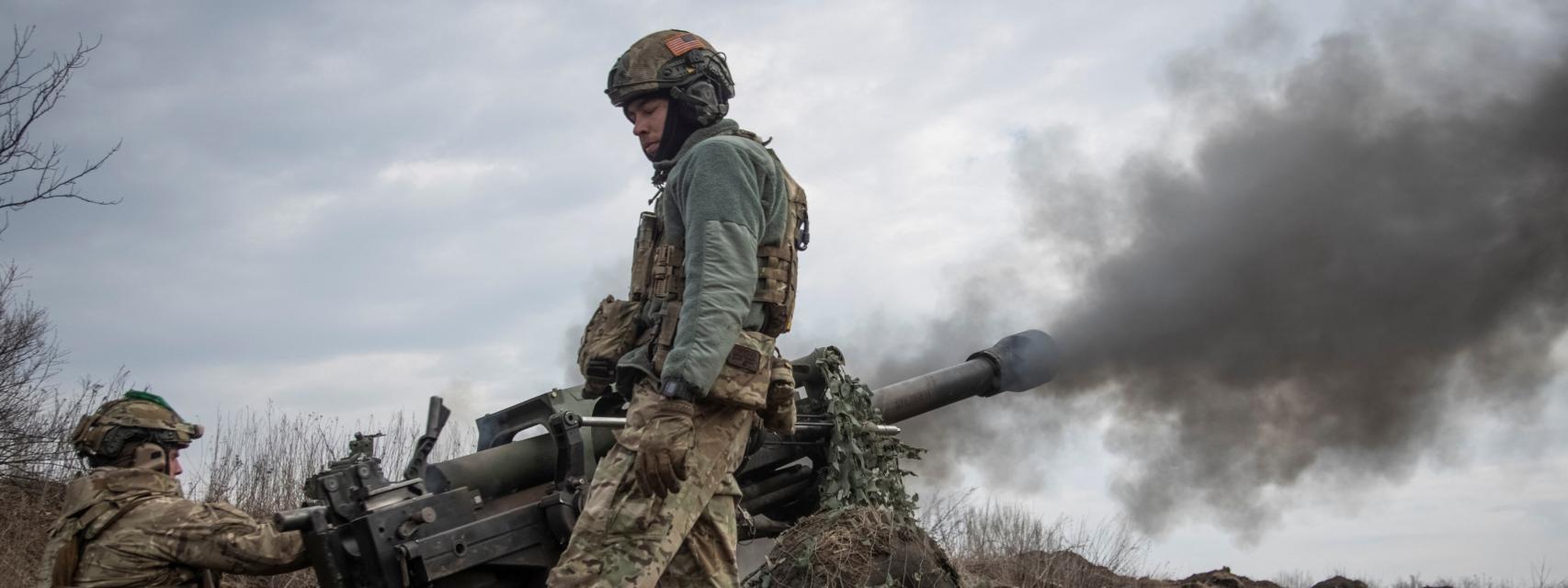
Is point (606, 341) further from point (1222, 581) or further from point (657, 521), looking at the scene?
point (1222, 581)

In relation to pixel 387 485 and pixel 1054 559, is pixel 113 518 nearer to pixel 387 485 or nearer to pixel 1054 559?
pixel 387 485

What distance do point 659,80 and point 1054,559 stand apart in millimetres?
5036

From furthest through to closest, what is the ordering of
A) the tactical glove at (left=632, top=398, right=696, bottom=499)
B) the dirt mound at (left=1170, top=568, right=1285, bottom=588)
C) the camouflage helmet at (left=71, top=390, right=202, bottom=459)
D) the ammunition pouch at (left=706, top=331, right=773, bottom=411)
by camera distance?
the dirt mound at (left=1170, top=568, right=1285, bottom=588)
the camouflage helmet at (left=71, top=390, right=202, bottom=459)
the ammunition pouch at (left=706, top=331, right=773, bottom=411)
the tactical glove at (left=632, top=398, right=696, bottom=499)

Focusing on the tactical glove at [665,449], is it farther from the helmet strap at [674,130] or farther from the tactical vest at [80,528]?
the tactical vest at [80,528]

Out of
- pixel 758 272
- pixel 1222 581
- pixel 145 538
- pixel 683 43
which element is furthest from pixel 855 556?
→ pixel 1222 581

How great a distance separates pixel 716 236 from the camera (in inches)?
151

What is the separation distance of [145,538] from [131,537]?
48mm

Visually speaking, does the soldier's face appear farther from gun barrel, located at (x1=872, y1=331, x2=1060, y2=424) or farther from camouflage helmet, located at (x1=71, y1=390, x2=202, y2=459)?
gun barrel, located at (x1=872, y1=331, x2=1060, y2=424)

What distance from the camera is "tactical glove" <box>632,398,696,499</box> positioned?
367 cm

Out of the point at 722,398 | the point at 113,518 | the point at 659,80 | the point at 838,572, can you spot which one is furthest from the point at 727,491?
the point at 113,518

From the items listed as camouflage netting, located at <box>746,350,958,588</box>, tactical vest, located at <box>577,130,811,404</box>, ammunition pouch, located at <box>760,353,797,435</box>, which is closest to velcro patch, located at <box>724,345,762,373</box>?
tactical vest, located at <box>577,130,811,404</box>

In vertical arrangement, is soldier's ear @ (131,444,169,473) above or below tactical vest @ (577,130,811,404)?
below

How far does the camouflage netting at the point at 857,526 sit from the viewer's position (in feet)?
18.9

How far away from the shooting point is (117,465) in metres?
4.78
